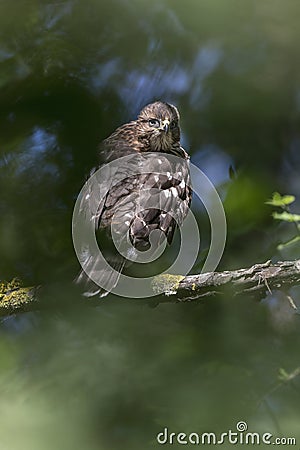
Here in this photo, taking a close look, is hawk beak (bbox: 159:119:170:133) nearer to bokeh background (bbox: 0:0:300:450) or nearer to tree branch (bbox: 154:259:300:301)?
bokeh background (bbox: 0:0:300:450)

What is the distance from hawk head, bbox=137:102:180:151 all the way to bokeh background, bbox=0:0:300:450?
0.43 feet

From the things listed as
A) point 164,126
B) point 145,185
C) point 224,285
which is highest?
point 164,126

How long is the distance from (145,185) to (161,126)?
0.41 metres

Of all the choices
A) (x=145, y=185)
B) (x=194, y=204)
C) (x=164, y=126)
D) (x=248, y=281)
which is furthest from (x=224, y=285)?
(x=164, y=126)

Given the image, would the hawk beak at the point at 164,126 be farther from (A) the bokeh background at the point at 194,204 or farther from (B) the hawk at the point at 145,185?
(A) the bokeh background at the point at 194,204

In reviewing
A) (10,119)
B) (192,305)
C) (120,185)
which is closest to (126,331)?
(192,305)

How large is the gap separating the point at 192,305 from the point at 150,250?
285mm

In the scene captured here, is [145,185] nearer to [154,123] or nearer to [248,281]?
[154,123]

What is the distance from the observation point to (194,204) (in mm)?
2506

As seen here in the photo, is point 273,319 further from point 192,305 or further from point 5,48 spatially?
point 5,48

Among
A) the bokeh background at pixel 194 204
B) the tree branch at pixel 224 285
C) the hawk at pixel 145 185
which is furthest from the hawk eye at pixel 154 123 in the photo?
the tree branch at pixel 224 285

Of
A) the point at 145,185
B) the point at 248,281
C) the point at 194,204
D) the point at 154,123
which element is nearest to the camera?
the point at 248,281

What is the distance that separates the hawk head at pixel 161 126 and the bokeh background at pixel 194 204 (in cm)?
13

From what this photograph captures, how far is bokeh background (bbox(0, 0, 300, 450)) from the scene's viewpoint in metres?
1.58
